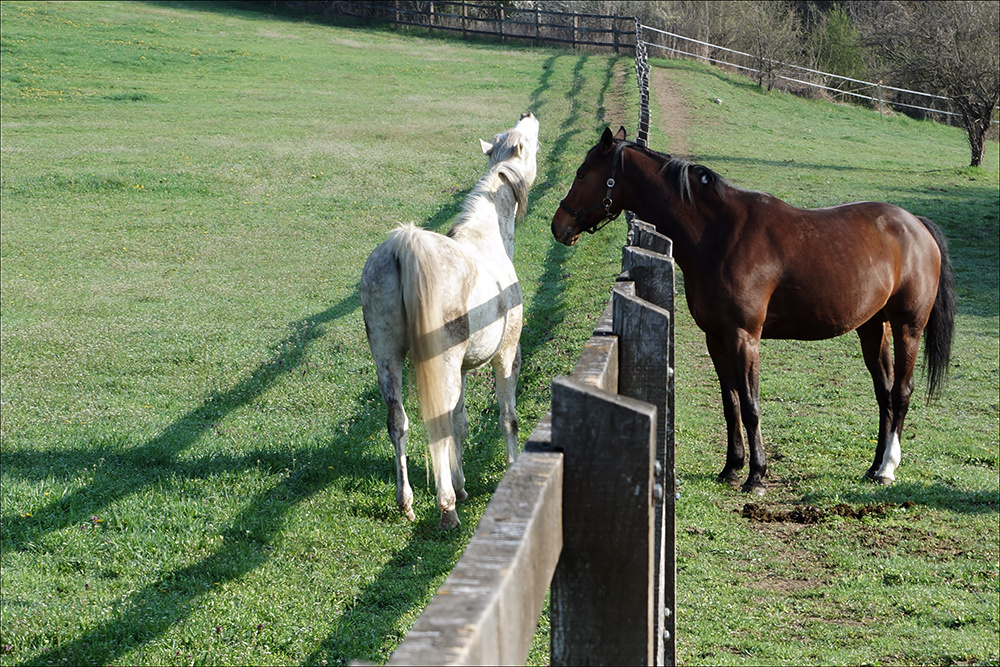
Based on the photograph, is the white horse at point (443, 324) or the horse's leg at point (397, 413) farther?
the horse's leg at point (397, 413)

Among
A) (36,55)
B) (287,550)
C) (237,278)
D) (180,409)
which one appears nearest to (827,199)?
(237,278)

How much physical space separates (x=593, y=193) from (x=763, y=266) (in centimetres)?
148

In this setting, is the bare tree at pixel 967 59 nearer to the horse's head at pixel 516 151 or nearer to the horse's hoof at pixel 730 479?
the horse's head at pixel 516 151

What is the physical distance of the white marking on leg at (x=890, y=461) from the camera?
6703mm

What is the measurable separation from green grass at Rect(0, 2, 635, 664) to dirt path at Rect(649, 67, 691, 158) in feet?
5.36

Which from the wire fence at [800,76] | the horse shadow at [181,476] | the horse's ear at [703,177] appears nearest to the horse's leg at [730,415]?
the horse's ear at [703,177]


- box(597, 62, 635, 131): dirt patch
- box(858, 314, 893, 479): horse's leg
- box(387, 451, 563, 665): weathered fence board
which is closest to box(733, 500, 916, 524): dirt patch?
box(858, 314, 893, 479): horse's leg

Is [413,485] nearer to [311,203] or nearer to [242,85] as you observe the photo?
[311,203]

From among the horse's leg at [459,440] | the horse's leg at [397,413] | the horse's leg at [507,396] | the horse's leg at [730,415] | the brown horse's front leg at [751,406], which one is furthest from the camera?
the horse's leg at [730,415]

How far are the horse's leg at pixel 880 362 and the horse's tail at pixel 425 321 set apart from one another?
3.82m

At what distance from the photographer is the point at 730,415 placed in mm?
6691

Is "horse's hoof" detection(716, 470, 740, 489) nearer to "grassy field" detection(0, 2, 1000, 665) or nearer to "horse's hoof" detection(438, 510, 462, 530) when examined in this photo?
"grassy field" detection(0, 2, 1000, 665)

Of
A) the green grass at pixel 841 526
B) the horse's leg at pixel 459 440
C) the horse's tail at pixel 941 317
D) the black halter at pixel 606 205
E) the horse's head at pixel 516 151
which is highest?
the horse's head at pixel 516 151

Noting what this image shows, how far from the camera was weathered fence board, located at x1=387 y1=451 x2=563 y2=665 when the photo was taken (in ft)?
3.28
